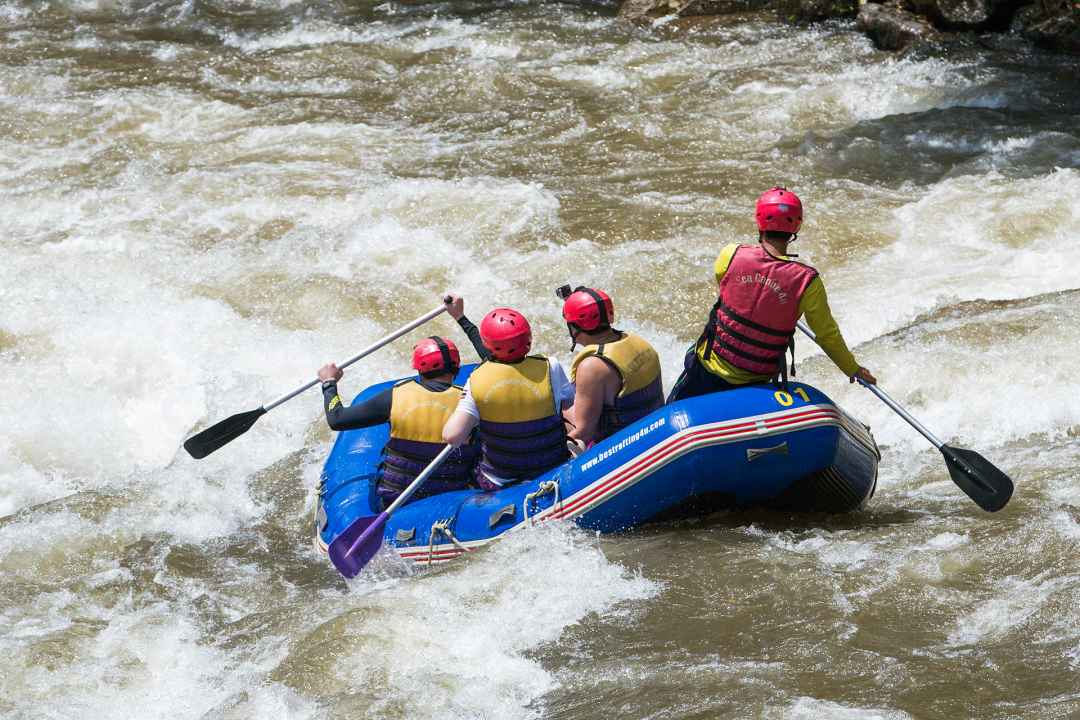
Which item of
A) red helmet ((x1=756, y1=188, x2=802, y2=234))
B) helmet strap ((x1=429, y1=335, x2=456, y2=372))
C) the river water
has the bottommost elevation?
the river water

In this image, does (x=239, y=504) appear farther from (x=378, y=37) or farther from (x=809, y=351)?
(x=378, y=37)

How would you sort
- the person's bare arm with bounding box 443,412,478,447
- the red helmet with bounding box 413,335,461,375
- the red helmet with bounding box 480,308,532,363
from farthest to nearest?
the red helmet with bounding box 413,335,461,375
the person's bare arm with bounding box 443,412,478,447
the red helmet with bounding box 480,308,532,363

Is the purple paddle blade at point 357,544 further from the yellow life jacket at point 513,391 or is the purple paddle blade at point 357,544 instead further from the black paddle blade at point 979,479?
the black paddle blade at point 979,479

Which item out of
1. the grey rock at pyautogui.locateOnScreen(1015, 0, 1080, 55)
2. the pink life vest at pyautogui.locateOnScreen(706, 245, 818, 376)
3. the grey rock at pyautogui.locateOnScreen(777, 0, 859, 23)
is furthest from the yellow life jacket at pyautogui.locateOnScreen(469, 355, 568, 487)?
the grey rock at pyautogui.locateOnScreen(777, 0, 859, 23)

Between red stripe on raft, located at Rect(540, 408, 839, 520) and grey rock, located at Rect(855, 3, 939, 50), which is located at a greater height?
red stripe on raft, located at Rect(540, 408, 839, 520)

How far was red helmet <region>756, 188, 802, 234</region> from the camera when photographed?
198 inches

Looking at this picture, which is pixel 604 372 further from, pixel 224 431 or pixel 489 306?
→ pixel 489 306

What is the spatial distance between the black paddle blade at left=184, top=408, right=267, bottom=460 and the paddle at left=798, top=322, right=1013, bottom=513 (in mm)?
2971

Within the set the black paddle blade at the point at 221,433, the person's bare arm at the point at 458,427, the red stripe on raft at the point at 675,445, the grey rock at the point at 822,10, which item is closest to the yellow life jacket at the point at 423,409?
the person's bare arm at the point at 458,427

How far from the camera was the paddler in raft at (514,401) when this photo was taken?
5293mm

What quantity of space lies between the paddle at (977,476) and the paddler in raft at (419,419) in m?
1.65

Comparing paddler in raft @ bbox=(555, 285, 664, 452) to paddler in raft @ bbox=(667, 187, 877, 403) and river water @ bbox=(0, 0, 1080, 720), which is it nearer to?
paddler in raft @ bbox=(667, 187, 877, 403)

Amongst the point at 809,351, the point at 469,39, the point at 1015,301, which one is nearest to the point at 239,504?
the point at 809,351

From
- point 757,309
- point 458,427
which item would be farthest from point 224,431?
point 757,309
